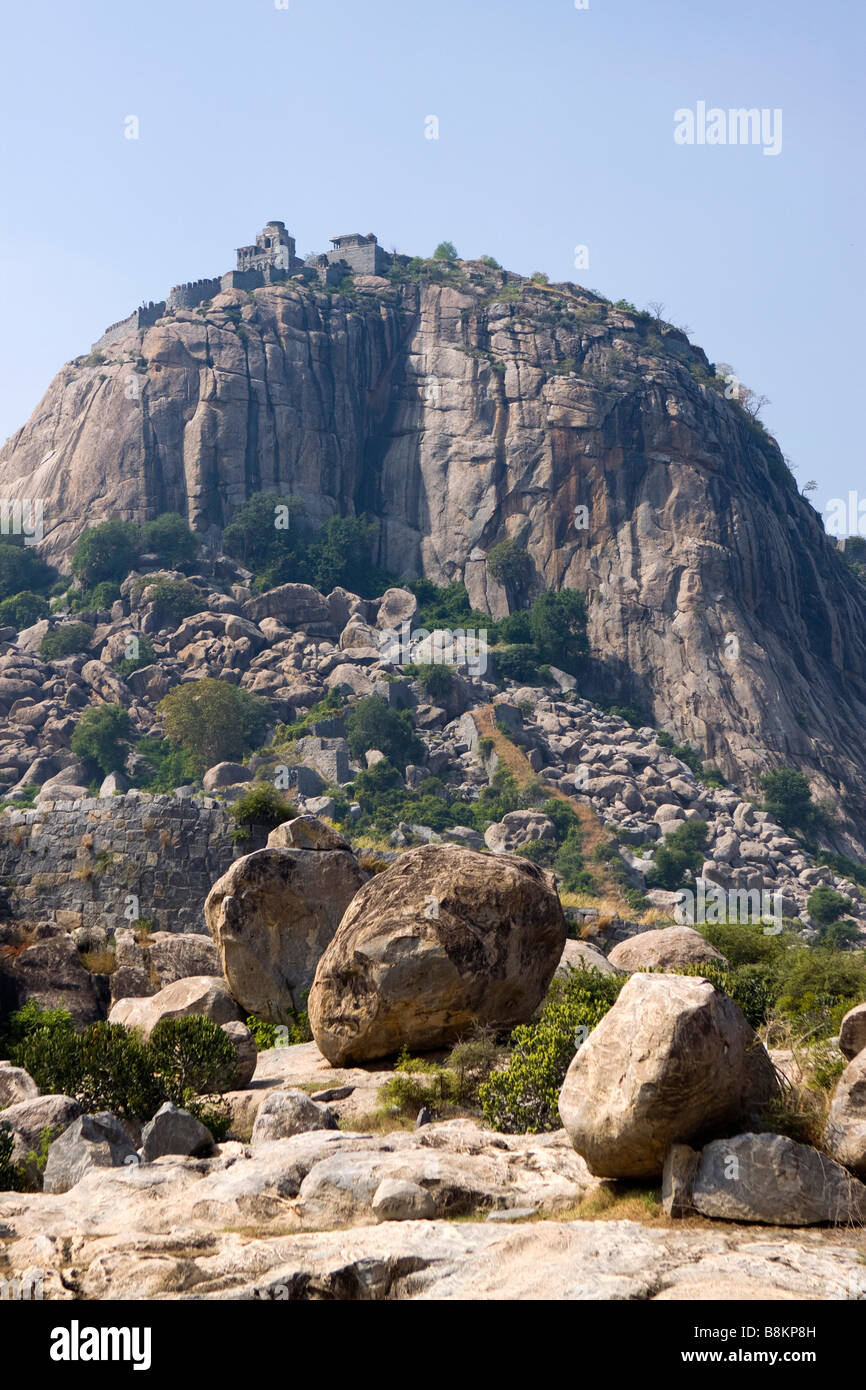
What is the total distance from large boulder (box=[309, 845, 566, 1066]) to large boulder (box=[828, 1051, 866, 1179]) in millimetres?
4290

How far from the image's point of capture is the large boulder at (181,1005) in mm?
14078

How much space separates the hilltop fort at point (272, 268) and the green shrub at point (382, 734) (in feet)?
130

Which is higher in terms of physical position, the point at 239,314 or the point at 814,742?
the point at 239,314

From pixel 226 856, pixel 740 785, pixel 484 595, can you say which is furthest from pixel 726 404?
pixel 226 856

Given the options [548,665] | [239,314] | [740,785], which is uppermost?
[239,314]

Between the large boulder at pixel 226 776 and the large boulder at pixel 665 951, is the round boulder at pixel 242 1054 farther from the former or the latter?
the large boulder at pixel 226 776

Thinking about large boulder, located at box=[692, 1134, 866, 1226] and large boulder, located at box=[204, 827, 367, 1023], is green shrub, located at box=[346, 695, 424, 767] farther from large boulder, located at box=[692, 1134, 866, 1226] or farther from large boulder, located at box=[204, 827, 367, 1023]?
large boulder, located at box=[692, 1134, 866, 1226]

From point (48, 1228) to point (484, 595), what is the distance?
75.0 meters

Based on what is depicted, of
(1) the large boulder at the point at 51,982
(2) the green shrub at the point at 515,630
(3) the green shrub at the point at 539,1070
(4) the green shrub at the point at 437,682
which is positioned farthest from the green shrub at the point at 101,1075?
(2) the green shrub at the point at 515,630

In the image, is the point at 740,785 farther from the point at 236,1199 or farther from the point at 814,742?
the point at 236,1199

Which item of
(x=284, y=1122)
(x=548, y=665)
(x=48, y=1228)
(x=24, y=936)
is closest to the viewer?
(x=48, y=1228)

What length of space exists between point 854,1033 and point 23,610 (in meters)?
71.8

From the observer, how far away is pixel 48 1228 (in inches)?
299

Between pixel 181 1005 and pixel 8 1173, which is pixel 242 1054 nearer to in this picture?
pixel 181 1005
